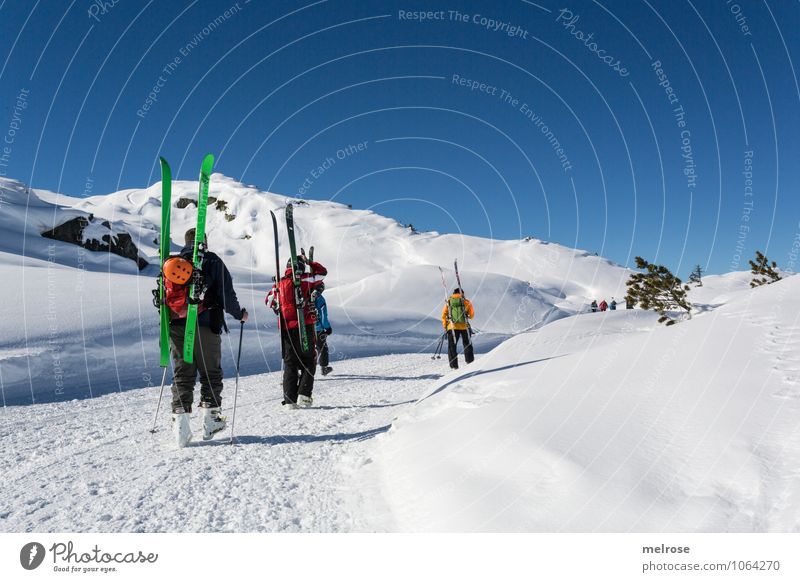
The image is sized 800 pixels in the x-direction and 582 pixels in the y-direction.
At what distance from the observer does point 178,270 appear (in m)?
4.52

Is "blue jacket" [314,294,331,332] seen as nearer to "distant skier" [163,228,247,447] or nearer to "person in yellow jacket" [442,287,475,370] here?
"person in yellow jacket" [442,287,475,370]

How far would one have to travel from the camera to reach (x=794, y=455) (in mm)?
2361

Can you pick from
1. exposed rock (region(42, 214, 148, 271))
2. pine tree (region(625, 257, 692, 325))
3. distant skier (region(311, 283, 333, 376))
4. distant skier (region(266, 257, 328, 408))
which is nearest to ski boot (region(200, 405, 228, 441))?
distant skier (region(266, 257, 328, 408))

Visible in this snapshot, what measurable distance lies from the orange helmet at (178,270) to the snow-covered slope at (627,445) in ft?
8.54

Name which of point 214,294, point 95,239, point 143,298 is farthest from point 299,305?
point 95,239

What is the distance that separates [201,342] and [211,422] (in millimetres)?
847

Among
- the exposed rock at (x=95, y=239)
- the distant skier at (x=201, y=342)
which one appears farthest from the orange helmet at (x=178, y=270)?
the exposed rock at (x=95, y=239)

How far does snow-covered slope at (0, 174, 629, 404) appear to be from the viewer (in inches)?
317

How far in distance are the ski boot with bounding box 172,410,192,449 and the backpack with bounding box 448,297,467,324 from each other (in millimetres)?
7289

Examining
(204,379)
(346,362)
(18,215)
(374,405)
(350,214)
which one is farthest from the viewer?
(350,214)
